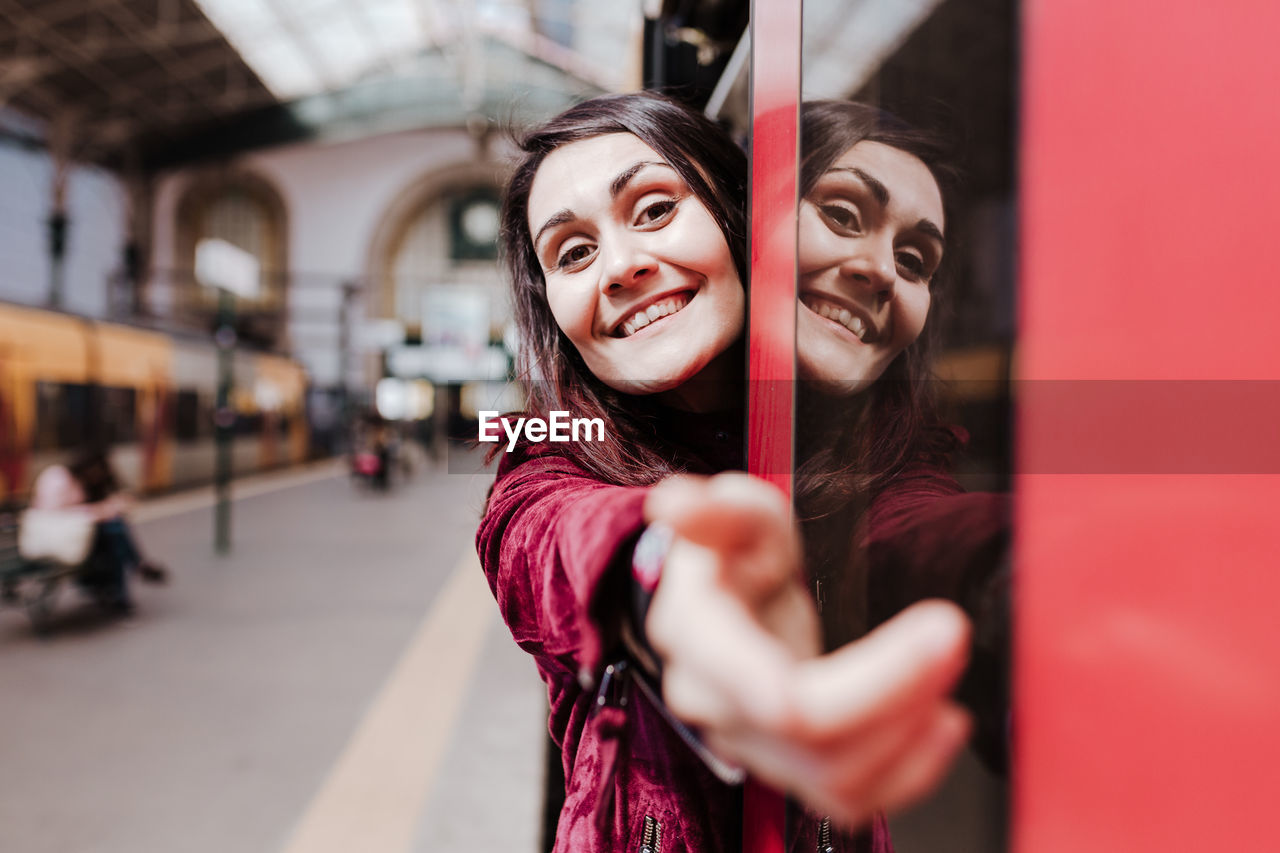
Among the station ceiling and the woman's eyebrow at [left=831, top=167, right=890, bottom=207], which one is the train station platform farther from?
the station ceiling

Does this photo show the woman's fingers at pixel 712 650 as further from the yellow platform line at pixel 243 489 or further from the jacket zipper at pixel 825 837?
the yellow platform line at pixel 243 489

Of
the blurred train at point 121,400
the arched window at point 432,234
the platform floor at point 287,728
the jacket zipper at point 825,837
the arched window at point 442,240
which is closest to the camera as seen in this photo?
the jacket zipper at point 825,837

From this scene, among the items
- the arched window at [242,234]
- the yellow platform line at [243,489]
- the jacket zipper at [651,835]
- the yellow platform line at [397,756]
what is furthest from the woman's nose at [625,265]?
the arched window at [242,234]

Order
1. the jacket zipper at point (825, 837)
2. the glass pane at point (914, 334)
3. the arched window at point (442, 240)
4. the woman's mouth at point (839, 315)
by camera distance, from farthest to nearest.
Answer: the arched window at point (442, 240) < the jacket zipper at point (825, 837) < the woman's mouth at point (839, 315) < the glass pane at point (914, 334)

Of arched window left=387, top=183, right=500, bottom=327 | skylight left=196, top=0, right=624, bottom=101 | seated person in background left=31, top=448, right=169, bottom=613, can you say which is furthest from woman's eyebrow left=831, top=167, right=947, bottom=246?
arched window left=387, top=183, right=500, bottom=327

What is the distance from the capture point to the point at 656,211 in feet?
2.22

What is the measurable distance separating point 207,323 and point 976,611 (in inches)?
803

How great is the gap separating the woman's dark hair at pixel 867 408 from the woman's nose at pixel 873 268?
0.04m

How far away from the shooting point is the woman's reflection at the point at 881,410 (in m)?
0.38

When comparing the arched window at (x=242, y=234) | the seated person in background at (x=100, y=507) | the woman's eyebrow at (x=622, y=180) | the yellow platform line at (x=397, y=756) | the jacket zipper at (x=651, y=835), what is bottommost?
the yellow platform line at (x=397, y=756)

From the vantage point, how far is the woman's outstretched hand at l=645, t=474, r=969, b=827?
24 centimetres

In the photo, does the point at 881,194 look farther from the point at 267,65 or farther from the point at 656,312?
the point at 267,65

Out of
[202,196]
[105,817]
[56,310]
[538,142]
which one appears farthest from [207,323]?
[538,142]

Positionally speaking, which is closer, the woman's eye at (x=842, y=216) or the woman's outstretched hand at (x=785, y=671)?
the woman's outstretched hand at (x=785, y=671)
